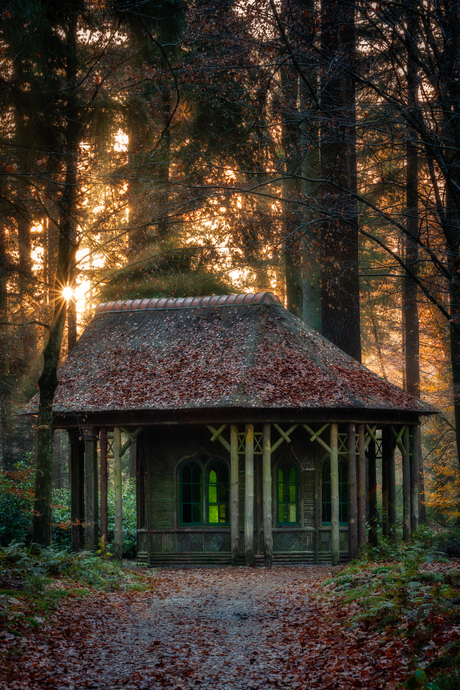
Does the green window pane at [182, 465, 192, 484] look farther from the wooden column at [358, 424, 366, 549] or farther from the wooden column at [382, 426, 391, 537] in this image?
the wooden column at [382, 426, 391, 537]

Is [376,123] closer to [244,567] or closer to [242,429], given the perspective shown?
[242,429]

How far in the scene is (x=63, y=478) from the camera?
40531 mm

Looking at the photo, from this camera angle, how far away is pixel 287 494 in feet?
60.8

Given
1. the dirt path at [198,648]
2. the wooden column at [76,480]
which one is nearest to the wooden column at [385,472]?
the dirt path at [198,648]

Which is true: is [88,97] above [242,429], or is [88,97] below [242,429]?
above

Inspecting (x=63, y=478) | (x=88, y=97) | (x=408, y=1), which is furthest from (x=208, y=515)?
(x=63, y=478)

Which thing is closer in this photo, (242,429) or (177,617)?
(177,617)

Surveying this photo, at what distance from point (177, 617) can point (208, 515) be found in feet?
28.0

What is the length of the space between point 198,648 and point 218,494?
1059 cm

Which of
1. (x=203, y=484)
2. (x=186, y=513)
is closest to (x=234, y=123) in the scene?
(x=203, y=484)

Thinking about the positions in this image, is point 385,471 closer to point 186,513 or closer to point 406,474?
point 406,474

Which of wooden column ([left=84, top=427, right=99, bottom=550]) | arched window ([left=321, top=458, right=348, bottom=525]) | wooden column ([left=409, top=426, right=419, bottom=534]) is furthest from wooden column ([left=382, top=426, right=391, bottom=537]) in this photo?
wooden column ([left=84, top=427, right=99, bottom=550])

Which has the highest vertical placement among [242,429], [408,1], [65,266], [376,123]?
[408,1]

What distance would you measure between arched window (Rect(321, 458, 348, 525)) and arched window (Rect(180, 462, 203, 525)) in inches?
134
